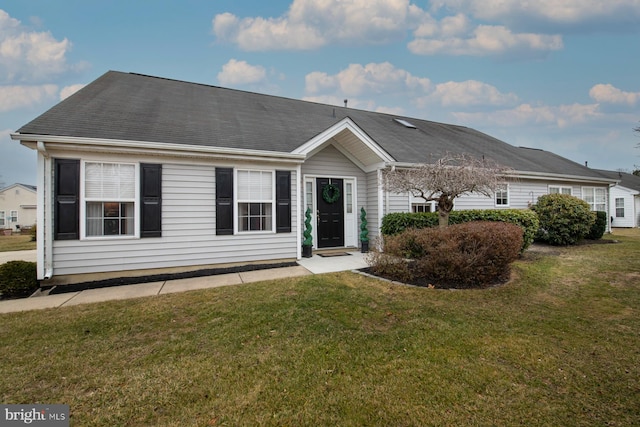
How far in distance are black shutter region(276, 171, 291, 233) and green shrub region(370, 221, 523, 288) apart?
2.84 meters

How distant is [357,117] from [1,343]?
12.7m

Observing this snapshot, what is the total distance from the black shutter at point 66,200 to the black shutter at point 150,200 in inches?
45.9

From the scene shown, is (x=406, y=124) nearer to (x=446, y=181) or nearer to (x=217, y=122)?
(x=446, y=181)

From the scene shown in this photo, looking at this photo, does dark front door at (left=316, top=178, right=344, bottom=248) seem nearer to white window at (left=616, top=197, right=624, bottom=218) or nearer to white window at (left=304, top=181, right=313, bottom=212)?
white window at (left=304, top=181, right=313, bottom=212)

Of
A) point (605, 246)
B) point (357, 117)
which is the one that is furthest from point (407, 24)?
point (605, 246)

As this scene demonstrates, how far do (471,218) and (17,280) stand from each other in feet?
36.3

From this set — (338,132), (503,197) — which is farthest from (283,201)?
(503,197)

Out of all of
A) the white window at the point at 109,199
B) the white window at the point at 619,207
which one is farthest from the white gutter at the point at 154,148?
the white window at the point at 619,207

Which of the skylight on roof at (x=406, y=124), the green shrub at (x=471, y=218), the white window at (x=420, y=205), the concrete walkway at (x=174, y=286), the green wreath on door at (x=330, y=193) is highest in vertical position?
the skylight on roof at (x=406, y=124)

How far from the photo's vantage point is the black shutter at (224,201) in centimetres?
693

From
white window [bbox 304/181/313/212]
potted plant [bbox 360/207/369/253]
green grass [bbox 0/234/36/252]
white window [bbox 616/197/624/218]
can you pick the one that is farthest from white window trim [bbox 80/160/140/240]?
white window [bbox 616/197/624/218]

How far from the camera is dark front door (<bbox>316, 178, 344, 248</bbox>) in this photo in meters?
8.98

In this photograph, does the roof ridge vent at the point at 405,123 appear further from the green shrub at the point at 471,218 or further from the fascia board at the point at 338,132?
the green shrub at the point at 471,218

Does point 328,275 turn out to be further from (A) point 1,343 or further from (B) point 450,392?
(A) point 1,343
